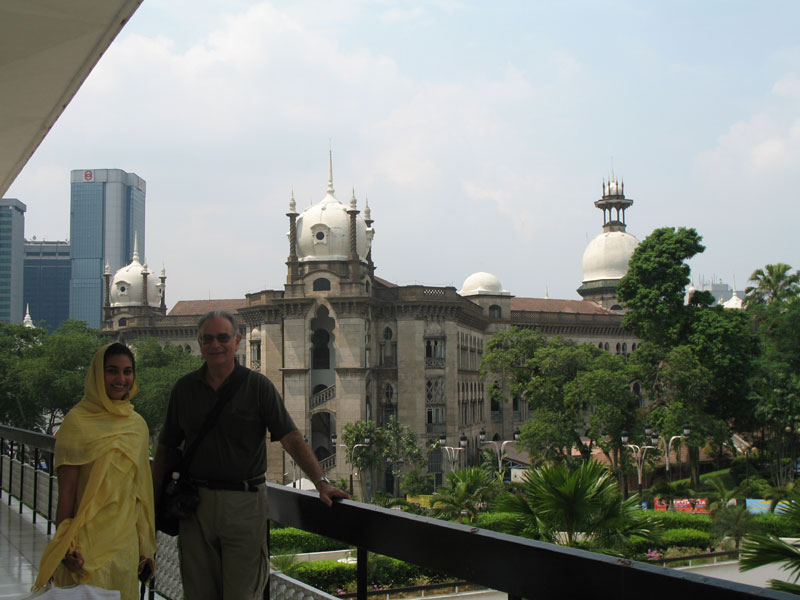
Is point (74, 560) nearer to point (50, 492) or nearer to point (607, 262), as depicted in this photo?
point (50, 492)

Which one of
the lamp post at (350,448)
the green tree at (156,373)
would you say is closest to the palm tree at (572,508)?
the lamp post at (350,448)

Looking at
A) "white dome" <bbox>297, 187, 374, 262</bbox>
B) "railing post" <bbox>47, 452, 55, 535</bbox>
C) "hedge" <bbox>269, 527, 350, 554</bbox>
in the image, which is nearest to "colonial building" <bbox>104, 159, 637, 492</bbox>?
"white dome" <bbox>297, 187, 374, 262</bbox>

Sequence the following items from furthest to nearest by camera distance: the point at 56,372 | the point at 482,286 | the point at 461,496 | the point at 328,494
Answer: the point at 482,286 < the point at 56,372 < the point at 461,496 < the point at 328,494

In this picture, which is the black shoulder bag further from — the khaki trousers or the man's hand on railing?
the man's hand on railing

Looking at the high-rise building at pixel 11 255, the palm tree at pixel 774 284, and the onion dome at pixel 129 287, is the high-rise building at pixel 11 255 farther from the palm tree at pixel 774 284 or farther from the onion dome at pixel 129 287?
the palm tree at pixel 774 284

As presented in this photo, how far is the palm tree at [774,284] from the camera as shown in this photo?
177 feet

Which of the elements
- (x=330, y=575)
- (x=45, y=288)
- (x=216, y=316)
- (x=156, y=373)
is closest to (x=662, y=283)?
(x=330, y=575)

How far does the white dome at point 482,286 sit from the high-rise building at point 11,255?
128 meters

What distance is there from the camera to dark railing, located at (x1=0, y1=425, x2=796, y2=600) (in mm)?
2873

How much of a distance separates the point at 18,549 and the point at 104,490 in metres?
4.93

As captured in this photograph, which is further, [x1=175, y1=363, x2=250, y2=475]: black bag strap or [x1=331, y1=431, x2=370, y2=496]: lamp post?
[x1=331, y1=431, x2=370, y2=496]: lamp post

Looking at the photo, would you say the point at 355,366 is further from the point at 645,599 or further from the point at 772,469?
the point at 645,599

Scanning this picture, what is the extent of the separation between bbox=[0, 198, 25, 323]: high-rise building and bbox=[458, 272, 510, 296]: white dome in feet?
419

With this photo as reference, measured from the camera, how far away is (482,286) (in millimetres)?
68312
